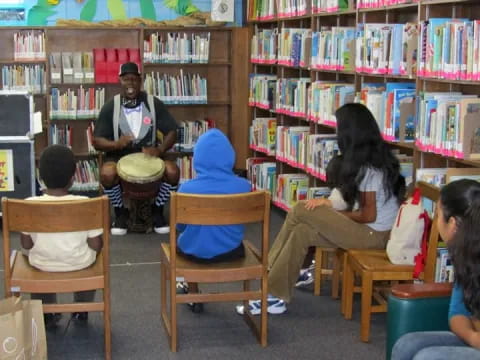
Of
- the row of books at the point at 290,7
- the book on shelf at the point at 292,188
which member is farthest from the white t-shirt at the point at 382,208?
the book on shelf at the point at 292,188

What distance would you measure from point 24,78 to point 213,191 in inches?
171

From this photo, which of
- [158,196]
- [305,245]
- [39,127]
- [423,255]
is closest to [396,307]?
[423,255]

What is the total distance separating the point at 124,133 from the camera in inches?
Answer: 258

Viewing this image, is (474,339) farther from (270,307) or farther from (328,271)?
(328,271)

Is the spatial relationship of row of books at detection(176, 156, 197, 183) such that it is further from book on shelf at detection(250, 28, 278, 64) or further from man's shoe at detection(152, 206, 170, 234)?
man's shoe at detection(152, 206, 170, 234)

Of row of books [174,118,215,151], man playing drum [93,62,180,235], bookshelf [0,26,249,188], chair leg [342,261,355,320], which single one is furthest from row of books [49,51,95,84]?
chair leg [342,261,355,320]

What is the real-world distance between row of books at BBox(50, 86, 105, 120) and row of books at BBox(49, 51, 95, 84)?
10 centimetres

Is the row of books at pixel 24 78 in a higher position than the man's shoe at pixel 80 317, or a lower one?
higher

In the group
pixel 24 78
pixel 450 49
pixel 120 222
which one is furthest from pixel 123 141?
pixel 450 49

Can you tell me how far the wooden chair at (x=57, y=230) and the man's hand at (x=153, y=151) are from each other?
257 centimetres

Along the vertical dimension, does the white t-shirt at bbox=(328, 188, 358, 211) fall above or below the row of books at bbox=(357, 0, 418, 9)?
below

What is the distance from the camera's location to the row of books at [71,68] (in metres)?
7.54

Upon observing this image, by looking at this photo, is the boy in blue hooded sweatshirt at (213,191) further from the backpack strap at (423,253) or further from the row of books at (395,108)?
the row of books at (395,108)

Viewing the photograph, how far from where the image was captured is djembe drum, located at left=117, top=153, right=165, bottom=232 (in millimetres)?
6082
